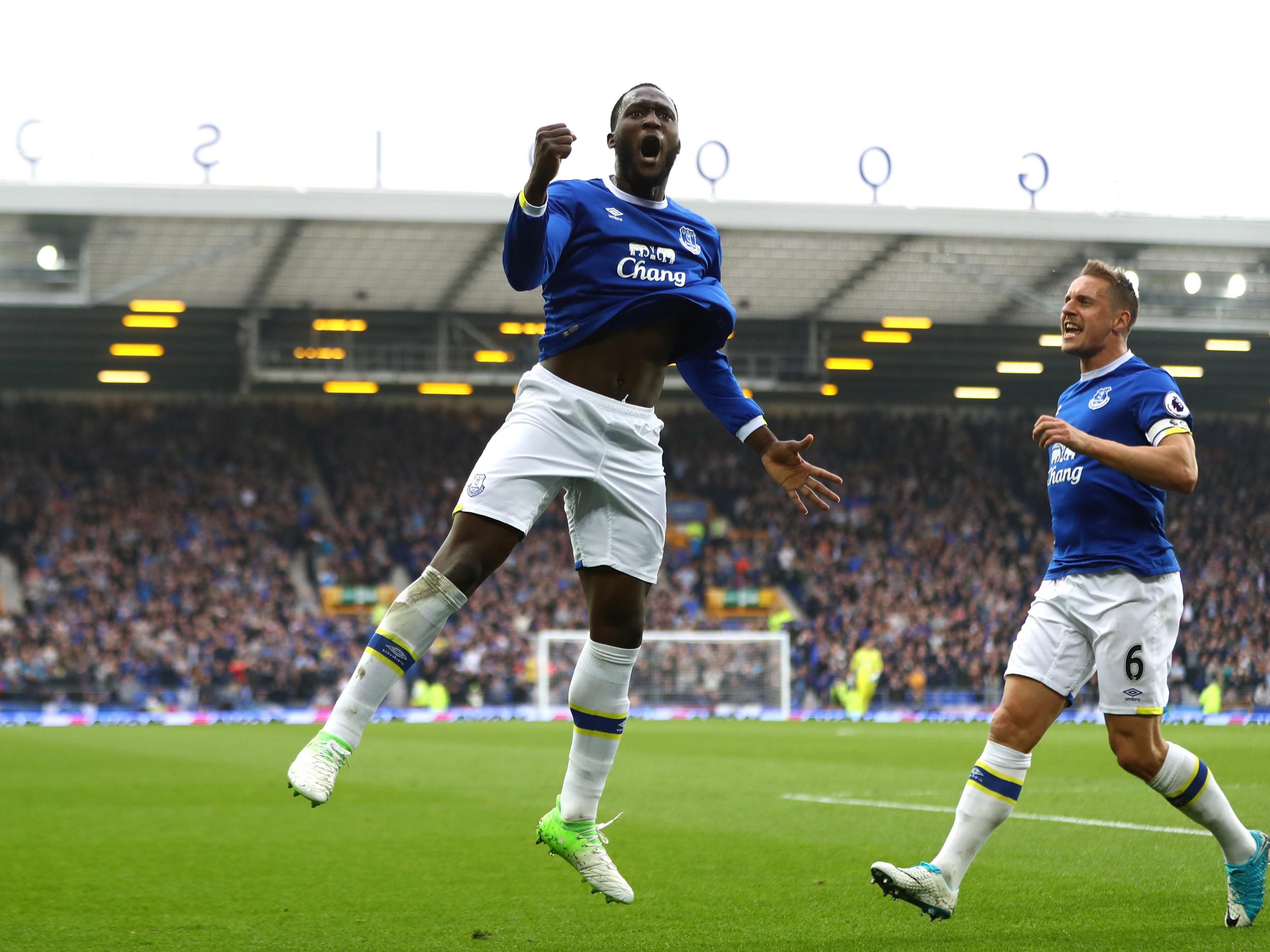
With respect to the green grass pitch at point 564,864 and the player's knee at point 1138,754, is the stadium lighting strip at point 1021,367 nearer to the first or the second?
the green grass pitch at point 564,864

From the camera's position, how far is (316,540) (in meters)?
32.8

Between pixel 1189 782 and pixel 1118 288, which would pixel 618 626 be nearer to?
pixel 1189 782

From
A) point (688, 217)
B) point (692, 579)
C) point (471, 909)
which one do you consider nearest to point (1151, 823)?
point (471, 909)

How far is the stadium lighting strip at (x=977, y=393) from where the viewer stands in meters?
36.5

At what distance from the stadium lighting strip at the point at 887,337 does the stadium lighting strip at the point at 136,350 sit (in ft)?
49.0

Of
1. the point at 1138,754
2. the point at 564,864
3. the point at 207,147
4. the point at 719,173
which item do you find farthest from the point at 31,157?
the point at 1138,754

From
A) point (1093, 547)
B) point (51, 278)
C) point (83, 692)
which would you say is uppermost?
point (51, 278)

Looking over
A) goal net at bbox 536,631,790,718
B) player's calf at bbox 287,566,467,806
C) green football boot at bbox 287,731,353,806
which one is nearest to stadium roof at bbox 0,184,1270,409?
goal net at bbox 536,631,790,718

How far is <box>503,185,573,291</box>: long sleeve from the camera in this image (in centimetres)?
454

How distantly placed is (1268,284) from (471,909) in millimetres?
26061

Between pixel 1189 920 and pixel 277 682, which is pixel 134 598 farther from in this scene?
pixel 1189 920

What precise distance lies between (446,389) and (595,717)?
1167 inches

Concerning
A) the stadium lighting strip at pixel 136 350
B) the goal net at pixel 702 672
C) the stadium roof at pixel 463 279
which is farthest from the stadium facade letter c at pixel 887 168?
the stadium lighting strip at pixel 136 350

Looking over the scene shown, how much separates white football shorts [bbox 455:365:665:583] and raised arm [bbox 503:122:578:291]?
1.40 ft
